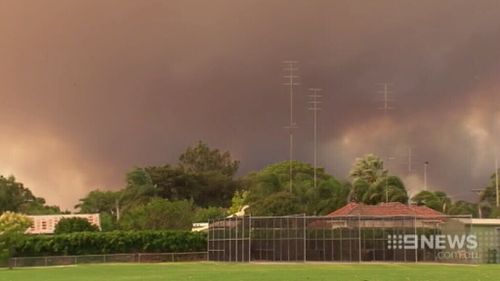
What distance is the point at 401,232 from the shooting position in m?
65.5

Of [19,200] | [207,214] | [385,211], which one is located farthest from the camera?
[19,200]

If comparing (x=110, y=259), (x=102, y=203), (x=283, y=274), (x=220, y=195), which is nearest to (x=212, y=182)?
(x=220, y=195)

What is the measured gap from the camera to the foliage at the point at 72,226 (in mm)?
80812

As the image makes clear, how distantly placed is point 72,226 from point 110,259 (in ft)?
34.5

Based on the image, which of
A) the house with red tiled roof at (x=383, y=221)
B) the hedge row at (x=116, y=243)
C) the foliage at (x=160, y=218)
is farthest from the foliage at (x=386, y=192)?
the hedge row at (x=116, y=243)

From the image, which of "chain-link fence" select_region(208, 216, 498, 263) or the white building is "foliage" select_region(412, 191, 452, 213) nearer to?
"chain-link fence" select_region(208, 216, 498, 263)

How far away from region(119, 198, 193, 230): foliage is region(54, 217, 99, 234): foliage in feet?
23.2

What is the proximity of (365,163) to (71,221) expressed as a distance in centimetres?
4514

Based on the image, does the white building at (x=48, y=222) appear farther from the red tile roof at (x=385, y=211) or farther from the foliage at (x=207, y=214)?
the red tile roof at (x=385, y=211)

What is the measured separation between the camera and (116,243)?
75562 mm

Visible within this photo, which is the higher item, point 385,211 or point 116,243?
point 385,211

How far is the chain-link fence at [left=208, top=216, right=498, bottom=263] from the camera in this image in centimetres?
6462

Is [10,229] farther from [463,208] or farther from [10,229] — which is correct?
[463,208]

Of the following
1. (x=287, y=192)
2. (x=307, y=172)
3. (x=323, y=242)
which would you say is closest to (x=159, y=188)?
(x=307, y=172)
